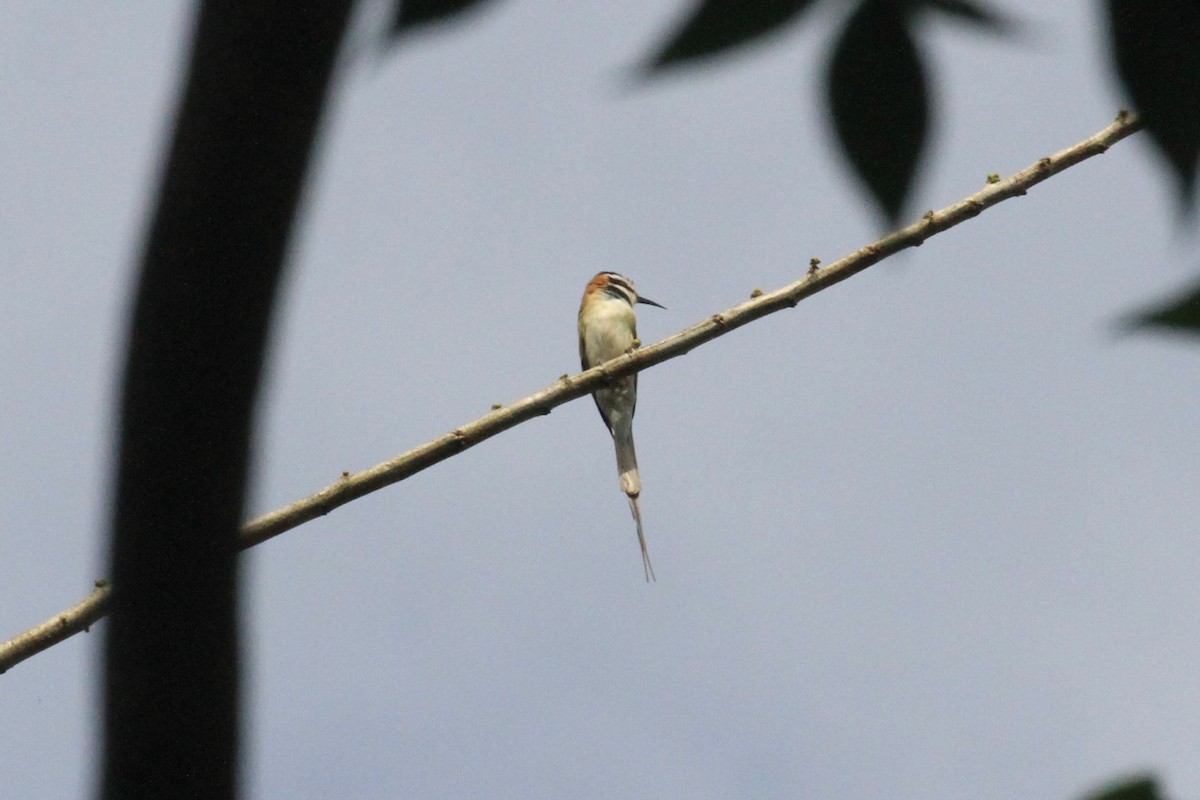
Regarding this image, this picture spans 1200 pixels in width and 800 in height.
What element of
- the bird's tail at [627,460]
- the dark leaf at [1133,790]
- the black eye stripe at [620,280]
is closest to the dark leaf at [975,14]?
the dark leaf at [1133,790]

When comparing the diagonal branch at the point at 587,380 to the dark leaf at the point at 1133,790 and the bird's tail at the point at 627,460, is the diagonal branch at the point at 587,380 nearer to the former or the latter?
the bird's tail at the point at 627,460

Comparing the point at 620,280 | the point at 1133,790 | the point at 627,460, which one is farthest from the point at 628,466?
the point at 1133,790

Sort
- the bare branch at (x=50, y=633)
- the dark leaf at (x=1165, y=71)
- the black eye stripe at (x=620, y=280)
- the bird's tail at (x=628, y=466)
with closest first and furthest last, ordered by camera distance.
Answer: the dark leaf at (x=1165, y=71), the bare branch at (x=50, y=633), the bird's tail at (x=628, y=466), the black eye stripe at (x=620, y=280)

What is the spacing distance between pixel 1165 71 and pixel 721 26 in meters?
0.21

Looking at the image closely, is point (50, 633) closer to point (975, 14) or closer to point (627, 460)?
point (975, 14)

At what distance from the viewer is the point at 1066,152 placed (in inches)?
172

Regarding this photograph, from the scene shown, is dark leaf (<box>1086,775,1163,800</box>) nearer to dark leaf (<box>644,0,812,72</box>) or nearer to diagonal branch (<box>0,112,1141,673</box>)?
dark leaf (<box>644,0,812,72</box>)

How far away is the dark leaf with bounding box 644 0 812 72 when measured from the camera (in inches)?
23.6

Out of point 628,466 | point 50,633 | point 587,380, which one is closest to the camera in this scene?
point 50,633

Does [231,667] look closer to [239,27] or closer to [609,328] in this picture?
[239,27]

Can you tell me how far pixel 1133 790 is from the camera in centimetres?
69

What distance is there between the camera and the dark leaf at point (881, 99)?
638 mm

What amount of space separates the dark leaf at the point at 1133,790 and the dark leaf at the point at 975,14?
1.31 ft

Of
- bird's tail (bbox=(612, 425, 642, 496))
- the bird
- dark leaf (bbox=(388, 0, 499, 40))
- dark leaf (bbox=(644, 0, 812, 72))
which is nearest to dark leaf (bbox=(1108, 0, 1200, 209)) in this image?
dark leaf (bbox=(644, 0, 812, 72))
